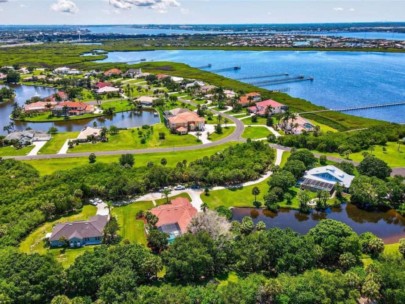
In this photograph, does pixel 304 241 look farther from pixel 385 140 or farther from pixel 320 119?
pixel 320 119

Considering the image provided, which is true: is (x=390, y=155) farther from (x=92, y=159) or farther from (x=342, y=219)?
(x=92, y=159)

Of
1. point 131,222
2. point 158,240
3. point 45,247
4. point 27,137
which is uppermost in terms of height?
point 158,240

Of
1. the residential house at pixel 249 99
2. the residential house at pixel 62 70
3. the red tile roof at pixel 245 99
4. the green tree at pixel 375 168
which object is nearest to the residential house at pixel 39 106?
the red tile roof at pixel 245 99

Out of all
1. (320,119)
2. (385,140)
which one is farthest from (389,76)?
(385,140)

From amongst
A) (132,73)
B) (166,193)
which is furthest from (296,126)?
(132,73)

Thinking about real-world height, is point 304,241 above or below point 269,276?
above

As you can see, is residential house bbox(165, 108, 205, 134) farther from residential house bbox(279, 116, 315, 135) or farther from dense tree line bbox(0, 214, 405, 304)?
dense tree line bbox(0, 214, 405, 304)

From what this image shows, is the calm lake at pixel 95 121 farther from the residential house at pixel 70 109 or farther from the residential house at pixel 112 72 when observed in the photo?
the residential house at pixel 112 72
